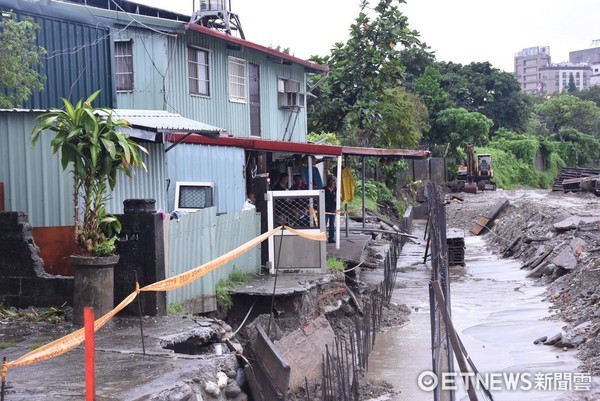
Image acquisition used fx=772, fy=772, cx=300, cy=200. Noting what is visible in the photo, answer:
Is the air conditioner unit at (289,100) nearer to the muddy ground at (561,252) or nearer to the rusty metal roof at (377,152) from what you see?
the rusty metal roof at (377,152)

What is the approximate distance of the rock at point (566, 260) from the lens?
70.1 ft

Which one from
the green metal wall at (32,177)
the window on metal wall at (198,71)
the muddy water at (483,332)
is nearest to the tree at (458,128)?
the muddy water at (483,332)

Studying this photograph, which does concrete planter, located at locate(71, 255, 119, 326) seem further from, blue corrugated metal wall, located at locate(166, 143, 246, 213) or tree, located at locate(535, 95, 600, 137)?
tree, located at locate(535, 95, 600, 137)

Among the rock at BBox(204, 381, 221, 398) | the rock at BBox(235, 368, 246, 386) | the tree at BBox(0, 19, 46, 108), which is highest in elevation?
the tree at BBox(0, 19, 46, 108)

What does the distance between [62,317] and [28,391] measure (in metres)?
3.34

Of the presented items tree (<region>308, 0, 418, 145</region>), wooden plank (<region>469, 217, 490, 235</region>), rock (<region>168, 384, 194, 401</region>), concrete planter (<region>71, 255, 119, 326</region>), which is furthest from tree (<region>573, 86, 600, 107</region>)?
rock (<region>168, 384, 194, 401</region>)

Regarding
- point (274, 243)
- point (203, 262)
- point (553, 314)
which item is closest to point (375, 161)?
point (553, 314)

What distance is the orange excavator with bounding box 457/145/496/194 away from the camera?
176ft

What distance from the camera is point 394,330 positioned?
16688mm

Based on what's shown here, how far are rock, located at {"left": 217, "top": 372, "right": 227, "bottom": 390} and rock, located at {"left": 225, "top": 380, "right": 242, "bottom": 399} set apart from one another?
0.10 meters

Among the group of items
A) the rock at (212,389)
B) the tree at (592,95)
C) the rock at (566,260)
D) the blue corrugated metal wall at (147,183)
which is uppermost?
the tree at (592,95)

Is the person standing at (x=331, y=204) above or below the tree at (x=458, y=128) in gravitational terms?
below

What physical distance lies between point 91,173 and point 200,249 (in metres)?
2.68

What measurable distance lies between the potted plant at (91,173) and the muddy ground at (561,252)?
755 centimetres
